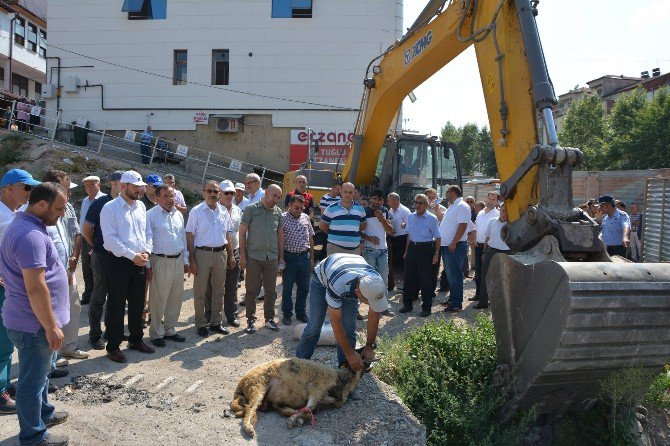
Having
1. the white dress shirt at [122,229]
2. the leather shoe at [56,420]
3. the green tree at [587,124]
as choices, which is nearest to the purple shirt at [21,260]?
the leather shoe at [56,420]

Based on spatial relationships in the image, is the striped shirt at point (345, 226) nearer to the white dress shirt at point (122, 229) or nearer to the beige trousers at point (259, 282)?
the beige trousers at point (259, 282)

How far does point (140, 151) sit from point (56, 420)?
1904cm

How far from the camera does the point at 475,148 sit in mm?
59688

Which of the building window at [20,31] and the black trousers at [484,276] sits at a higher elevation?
the building window at [20,31]

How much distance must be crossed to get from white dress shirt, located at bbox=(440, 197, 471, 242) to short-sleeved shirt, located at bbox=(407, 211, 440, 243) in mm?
239

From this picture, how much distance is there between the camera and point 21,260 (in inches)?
150

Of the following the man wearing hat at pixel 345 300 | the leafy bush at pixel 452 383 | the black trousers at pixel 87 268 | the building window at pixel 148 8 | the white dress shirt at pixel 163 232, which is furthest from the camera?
the building window at pixel 148 8

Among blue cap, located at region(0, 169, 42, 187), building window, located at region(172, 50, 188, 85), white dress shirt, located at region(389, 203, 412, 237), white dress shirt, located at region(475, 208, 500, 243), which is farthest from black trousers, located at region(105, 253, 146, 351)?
building window, located at region(172, 50, 188, 85)

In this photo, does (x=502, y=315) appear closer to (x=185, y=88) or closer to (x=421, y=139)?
(x=421, y=139)

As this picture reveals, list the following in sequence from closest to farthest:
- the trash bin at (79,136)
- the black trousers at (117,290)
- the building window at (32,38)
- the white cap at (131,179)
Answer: the black trousers at (117,290), the white cap at (131,179), the trash bin at (79,136), the building window at (32,38)

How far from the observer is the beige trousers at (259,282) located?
7.53 m

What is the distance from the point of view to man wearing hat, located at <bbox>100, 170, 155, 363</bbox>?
5965 mm

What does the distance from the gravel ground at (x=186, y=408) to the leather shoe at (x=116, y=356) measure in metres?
0.07

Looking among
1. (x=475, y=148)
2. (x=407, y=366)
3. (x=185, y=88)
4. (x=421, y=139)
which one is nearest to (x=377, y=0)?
(x=185, y=88)
